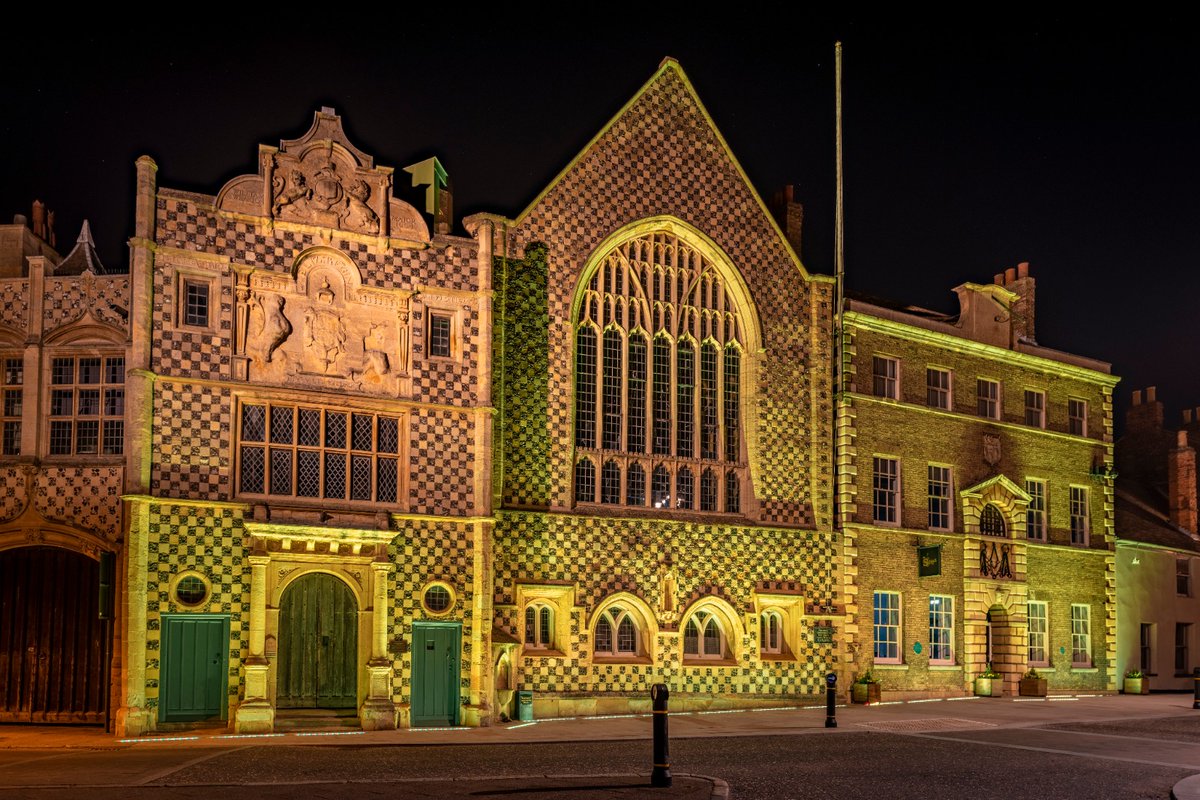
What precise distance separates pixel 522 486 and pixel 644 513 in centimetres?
339

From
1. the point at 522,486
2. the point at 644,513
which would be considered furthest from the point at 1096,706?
the point at 522,486

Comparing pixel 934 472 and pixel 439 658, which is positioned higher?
pixel 934 472

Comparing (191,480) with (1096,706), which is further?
(1096,706)

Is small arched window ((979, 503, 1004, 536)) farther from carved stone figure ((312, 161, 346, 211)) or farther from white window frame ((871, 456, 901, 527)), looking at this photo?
carved stone figure ((312, 161, 346, 211))

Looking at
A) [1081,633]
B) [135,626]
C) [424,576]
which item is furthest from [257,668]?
[1081,633]

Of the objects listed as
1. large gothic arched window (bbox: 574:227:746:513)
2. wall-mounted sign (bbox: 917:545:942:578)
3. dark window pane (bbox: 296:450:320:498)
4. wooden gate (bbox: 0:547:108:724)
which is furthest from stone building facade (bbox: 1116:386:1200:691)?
wooden gate (bbox: 0:547:108:724)

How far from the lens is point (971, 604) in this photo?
3431 cm

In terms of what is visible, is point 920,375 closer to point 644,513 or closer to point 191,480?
point 644,513

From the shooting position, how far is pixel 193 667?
75.9 feet

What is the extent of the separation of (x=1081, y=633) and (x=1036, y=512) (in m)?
4.19

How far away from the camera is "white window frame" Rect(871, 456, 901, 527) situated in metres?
32.9

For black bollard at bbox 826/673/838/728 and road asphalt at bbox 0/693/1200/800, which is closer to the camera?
road asphalt at bbox 0/693/1200/800

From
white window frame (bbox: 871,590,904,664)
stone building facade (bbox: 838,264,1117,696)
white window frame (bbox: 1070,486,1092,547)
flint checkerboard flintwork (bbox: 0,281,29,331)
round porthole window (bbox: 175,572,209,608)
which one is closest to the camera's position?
round porthole window (bbox: 175,572,209,608)

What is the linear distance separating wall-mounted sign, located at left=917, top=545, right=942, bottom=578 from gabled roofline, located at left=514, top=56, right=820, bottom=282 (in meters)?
7.89
